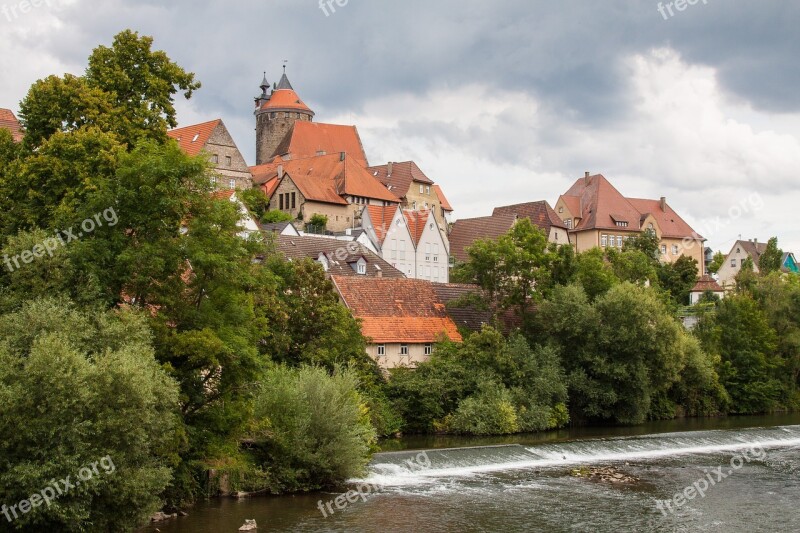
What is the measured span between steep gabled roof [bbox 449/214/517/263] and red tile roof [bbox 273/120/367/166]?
18.7 meters

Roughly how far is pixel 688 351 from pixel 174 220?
35.7 meters

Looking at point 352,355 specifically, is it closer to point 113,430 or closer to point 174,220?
point 174,220

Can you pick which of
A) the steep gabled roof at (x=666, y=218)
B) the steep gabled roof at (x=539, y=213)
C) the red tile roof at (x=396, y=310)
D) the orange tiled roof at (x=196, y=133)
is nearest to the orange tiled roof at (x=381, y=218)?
the orange tiled roof at (x=196, y=133)

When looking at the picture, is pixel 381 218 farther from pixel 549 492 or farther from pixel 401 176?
pixel 549 492

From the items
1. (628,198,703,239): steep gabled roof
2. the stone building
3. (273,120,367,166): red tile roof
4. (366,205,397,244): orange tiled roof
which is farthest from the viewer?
(628,198,703,239): steep gabled roof

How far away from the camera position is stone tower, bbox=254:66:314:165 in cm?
13784

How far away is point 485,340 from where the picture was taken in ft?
164

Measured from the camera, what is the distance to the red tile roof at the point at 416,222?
89438 mm

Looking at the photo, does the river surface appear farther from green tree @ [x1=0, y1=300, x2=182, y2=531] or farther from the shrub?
green tree @ [x1=0, y1=300, x2=182, y2=531]

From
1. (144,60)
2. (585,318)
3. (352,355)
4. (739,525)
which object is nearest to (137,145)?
(144,60)

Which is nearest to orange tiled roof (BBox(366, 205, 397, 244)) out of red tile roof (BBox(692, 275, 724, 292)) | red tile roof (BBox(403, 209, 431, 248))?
red tile roof (BBox(403, 209, 431, 248))

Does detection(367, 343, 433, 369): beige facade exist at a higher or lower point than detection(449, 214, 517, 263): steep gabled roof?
lower

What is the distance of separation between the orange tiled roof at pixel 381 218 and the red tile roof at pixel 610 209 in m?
38.1

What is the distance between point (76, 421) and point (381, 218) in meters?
66.8
